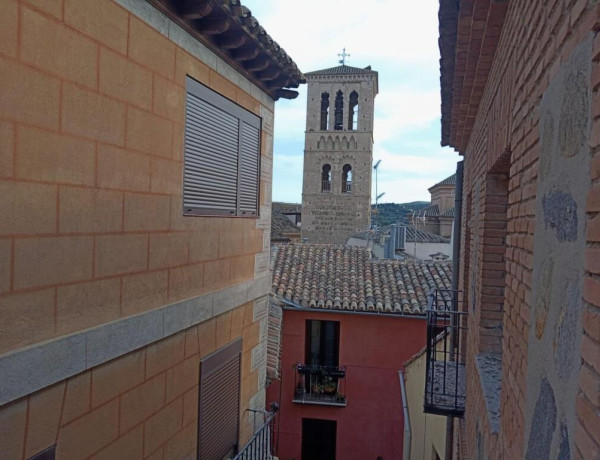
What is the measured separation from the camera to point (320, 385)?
537 inches

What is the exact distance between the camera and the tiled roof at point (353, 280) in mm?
13188

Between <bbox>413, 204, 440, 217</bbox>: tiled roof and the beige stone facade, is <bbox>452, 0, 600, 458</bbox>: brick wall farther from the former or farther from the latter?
<bbox>413, 204, 440, 217</bbox>: tiled roof

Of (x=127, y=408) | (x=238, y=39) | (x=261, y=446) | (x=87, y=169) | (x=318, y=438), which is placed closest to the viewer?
(x=87, y=169)

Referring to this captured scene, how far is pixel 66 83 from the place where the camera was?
311 cm

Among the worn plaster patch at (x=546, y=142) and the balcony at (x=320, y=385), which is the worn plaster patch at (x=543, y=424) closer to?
the worn plaster patch at (x=546, y=142)

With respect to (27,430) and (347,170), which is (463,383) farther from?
(347,170)

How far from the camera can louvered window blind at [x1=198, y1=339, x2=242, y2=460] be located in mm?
5141

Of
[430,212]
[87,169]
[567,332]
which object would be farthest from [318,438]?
[430,212]

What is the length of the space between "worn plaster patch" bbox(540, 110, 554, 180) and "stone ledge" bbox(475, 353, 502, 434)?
1.61 m

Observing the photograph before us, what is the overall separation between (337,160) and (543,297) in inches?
1545

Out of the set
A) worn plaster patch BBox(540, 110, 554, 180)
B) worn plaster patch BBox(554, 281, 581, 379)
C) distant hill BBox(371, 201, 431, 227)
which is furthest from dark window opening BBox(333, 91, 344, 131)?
A: worn plaster patch BBox(554, 281, 581, 379)

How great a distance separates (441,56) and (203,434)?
404 cm

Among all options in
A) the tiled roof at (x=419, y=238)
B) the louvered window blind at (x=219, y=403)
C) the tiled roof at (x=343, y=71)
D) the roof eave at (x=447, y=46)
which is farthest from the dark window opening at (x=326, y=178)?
the louvered window blind at (x=219, y=403)

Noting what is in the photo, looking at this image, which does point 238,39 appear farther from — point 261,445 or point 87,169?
point 261,445
